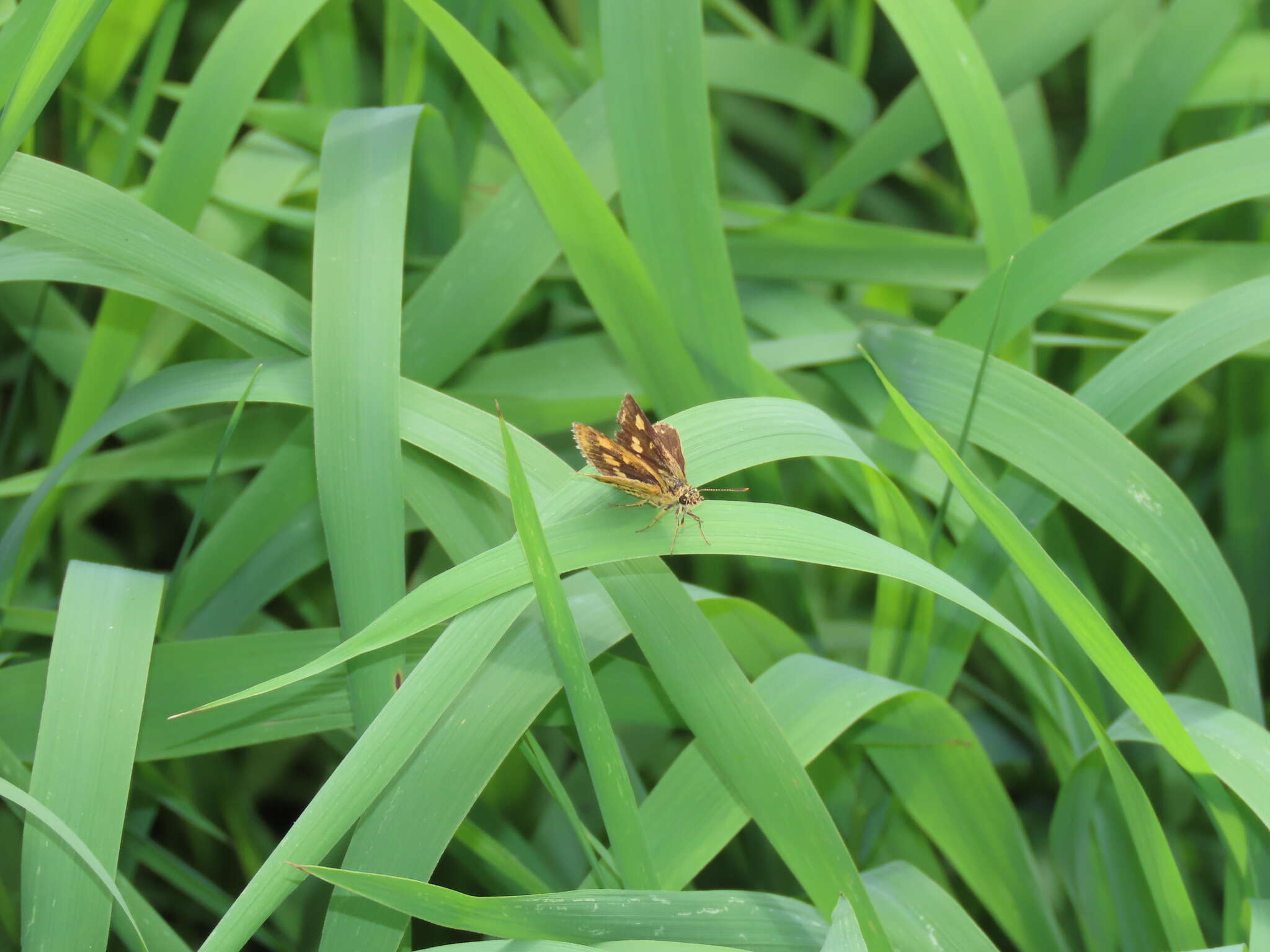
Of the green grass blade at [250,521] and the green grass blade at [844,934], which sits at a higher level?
the green grass blade at [250,521]

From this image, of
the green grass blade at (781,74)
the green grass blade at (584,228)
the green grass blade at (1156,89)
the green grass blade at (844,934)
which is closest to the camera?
the green grass blade at (844,934)

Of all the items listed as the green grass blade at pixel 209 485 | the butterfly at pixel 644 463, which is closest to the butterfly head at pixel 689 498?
the butterfly at pixel 644 463

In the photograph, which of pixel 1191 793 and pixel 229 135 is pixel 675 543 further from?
pixel 1191 793

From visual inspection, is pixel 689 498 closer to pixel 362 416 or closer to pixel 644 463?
pixel 644 463

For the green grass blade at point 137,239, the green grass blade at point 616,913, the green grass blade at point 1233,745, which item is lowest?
the green grass blade at point 616,913

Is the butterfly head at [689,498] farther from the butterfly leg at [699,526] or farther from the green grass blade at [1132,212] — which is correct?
the green grass blade at [1132,212]

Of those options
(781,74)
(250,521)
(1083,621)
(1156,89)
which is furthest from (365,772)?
(1156,89)

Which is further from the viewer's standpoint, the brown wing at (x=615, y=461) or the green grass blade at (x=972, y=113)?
the green grass blade at (x=972, y=113)
